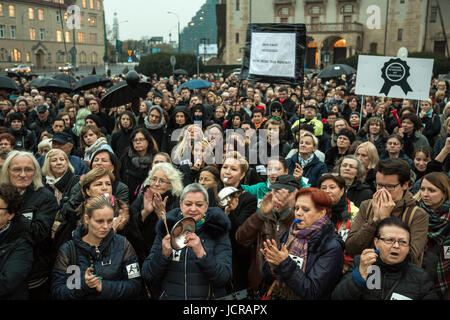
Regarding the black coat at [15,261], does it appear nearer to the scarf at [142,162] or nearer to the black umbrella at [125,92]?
the scarf at [142,162]

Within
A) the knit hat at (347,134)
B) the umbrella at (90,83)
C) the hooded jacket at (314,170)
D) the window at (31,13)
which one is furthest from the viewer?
the window at (31,13)

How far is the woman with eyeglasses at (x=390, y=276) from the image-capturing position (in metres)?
2.48

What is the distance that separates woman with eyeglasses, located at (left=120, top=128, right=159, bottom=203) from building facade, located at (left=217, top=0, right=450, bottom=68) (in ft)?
149

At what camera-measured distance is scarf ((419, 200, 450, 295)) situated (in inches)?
115

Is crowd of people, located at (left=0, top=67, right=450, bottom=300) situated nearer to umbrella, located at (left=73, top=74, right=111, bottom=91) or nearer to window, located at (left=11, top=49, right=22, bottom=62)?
umbrella, located at (left=73, top=74, right=111, bottom=91)

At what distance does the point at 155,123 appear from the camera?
743 cm

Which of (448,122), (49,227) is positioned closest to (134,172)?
(49,227)

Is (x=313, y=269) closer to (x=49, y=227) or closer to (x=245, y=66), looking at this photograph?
(x=49, y=227)

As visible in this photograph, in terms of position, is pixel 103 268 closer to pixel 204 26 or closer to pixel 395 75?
pixel 395 75

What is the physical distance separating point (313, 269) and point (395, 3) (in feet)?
182

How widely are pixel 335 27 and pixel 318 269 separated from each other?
180 feet

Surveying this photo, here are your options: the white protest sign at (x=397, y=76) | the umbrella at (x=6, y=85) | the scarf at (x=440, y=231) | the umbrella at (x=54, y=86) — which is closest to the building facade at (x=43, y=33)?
the umbrella at (x=54, y=86)

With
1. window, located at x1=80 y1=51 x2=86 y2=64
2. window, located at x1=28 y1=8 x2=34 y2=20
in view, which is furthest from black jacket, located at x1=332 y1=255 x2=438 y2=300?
window, located at x1=28 y1=8 x2=34 y2=20

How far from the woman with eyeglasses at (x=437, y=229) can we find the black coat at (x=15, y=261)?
120 inches
